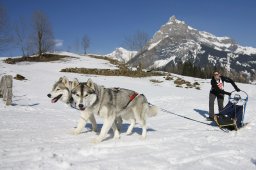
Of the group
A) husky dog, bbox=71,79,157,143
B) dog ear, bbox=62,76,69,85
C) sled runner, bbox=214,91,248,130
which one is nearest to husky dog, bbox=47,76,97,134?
dog ear, bbox=62,76,69,85

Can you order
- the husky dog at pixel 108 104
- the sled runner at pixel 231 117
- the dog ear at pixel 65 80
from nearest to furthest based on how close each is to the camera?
the husky dog at pixel 108 104 < the dog ear at pixel 65 80 < the sled runner at pixel 231 117

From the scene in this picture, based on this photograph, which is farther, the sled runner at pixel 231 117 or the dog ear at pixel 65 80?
the sled runner at pixel 231 117

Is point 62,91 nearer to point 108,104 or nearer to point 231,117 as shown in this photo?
point 108,104

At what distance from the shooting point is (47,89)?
2225 centimetres

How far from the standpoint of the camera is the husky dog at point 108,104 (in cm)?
662

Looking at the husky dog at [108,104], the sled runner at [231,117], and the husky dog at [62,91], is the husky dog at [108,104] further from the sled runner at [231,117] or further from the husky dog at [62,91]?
the sled runner at [231,117]

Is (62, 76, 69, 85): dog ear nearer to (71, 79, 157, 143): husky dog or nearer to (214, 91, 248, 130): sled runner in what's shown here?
(71, 79, 157, 143): husky dog

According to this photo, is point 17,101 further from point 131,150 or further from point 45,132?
point 131,150

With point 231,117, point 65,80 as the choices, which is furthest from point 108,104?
point 231,117

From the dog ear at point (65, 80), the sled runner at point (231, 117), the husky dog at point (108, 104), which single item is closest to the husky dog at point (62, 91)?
the dog ear at point (65, 80)

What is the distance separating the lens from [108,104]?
7070mm

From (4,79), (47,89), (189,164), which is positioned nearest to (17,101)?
(4,79)

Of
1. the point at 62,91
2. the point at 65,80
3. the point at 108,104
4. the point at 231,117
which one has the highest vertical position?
the point at 65,80

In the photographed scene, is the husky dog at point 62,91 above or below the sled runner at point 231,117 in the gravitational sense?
above
